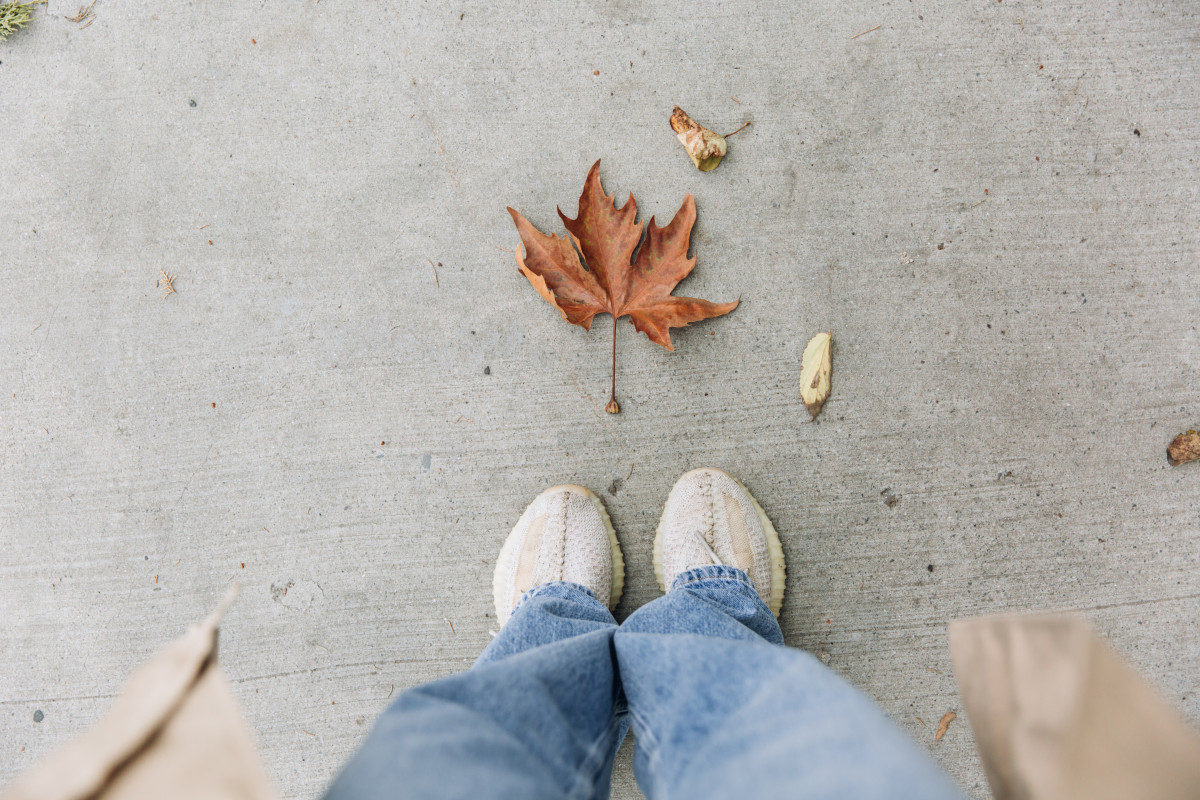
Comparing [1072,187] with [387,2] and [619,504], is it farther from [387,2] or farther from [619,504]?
[387,2]

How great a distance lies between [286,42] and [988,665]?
6.83 feet

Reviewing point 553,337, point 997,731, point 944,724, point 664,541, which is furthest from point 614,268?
point 944,724

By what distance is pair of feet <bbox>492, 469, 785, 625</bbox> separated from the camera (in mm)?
1519

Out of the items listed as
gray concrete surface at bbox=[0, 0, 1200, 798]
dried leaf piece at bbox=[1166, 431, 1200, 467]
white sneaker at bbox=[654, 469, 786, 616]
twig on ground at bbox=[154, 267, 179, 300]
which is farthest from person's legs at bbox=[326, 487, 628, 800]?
dried leaf piece at bbox=[1166, 431, 1200, 467]

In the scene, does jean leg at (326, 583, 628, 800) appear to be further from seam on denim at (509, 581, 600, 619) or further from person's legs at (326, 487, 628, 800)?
seam on denim at (509, 581, 600, 619)

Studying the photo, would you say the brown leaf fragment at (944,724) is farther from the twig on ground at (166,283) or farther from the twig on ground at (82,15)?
the twig on ground at (82,15)

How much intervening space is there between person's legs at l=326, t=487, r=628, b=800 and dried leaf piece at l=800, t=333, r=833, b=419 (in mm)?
771

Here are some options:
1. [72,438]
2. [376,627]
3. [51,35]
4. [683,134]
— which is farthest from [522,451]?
[51,35]

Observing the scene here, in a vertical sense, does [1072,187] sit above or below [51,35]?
below

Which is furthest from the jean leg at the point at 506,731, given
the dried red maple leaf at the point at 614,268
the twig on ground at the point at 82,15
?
the twig on ground at the point at 82,15

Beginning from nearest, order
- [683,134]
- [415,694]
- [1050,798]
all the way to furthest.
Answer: [1050,798] → [415,694] → [683,134]

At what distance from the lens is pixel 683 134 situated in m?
1.59

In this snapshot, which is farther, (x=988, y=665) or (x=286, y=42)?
(x=286, y=42)

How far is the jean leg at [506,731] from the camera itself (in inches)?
28.3
